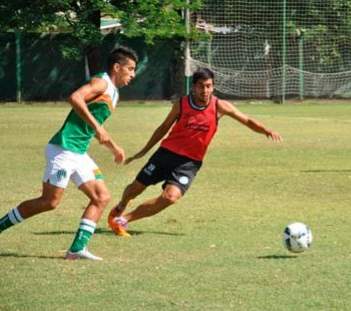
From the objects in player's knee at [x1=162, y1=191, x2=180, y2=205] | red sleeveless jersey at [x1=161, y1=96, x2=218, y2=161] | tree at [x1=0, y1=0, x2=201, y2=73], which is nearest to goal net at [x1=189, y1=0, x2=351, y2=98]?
tree at [x1=0, y1=0, x2=201, y2=73]

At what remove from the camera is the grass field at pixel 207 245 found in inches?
270

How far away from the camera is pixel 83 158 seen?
28.0ft

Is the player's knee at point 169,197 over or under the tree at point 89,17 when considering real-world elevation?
over

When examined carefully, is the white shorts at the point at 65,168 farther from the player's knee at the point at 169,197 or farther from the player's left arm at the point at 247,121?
the player's left arm at the point at 247,121

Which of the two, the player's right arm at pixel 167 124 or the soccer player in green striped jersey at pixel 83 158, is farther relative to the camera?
the player's right arm at pixel 167 124

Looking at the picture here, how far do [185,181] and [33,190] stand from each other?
3.95 metres

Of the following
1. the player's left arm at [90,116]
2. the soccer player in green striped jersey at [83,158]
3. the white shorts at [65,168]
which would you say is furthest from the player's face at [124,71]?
the white shorts at [65,168]

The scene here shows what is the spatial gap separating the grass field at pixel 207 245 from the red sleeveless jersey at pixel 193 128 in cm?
80

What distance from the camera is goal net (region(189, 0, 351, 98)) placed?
3750cm

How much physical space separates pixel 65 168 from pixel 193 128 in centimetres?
186

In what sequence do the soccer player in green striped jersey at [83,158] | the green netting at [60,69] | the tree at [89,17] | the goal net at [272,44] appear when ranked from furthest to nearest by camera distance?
the green netting at [60,69] < the goal net at [272,44] < the tree at [89,17] < the soccer player in green striped jersey at [83,158]

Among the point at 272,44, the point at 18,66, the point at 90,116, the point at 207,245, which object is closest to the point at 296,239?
the point at 207,245

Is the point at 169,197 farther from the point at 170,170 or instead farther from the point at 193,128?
the point at 193,128

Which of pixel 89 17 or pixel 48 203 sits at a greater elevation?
pixel 48 203
